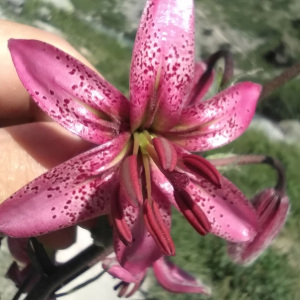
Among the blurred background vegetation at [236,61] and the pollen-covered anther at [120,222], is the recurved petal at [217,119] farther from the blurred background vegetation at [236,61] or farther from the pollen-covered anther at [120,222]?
the blurred background vegetation at [236,61]

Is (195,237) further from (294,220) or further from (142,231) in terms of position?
(142,231)

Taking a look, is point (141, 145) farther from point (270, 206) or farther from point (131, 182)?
point (270, 206)

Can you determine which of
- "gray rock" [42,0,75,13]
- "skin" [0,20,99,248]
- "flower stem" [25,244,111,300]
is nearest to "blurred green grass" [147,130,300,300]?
"flower stem" [25,244,111,300]

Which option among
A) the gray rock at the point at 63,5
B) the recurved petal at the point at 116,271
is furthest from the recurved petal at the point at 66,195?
the gray rock at the point at 63,5

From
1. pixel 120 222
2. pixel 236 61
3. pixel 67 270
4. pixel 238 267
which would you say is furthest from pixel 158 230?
pixel 236 61

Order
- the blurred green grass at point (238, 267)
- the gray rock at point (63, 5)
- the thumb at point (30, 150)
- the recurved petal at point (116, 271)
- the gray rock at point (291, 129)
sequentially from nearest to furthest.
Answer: the thumb at point (30, 150), the recurved petal at point (116, 271), the blurred green grass at point (238, 267), the gray rock at point (291, 129), the gray rock at point (63, 5)
